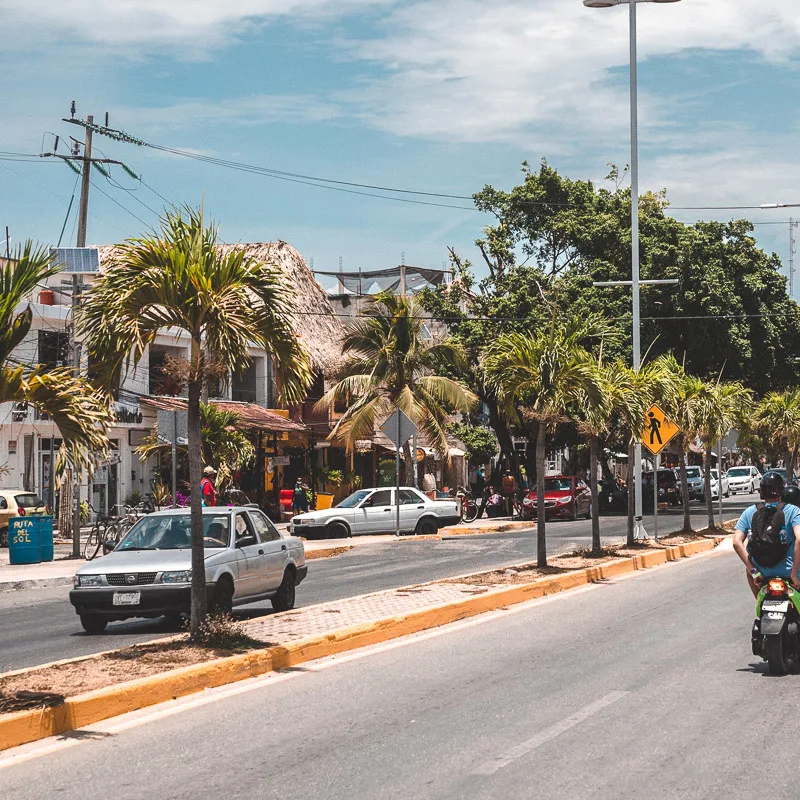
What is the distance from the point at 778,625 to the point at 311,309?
39.9 meters

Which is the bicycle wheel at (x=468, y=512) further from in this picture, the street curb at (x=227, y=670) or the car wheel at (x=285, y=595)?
the car wheel at (x=285, y=595)

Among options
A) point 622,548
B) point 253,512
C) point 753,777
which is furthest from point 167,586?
point 622,548

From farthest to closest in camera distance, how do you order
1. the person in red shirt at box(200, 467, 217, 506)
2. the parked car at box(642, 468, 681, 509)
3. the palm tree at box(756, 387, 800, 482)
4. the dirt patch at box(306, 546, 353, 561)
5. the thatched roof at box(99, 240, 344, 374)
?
1. the parked car at box(642, 468, 681, 509)
2. the thatched roof at box(99, 240, 344, 374)
3. the palm tree at box(756, 387, 800, 482)
4. the dirt patch at box(306, 546, 353, 561)
5. the person in red shirt at box(200, 467, 217, 506)

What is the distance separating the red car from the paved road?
5374 millimetres

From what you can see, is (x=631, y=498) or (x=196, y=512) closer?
(x=196, y=512)

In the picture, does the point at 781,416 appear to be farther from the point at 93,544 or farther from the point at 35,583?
the point at 35,583

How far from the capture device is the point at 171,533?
15.7m

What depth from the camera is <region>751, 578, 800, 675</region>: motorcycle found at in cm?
1024

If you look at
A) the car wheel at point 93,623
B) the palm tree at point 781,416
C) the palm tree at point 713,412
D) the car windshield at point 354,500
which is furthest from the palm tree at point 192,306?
the palm tree at point 781,416

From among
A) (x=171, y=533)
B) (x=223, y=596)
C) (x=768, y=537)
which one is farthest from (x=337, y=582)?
(x=768, y=537)

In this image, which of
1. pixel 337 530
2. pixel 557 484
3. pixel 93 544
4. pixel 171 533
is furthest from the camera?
pixel 557 484

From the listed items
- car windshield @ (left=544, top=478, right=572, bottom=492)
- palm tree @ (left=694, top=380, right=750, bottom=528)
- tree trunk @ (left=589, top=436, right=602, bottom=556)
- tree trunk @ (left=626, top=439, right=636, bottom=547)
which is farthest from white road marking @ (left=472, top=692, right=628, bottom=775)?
car windshield @ (left=544, top=478, right=572, bottom=492)

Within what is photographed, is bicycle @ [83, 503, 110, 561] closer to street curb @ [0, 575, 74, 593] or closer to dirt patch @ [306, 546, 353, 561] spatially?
street curb @ [0, 575, 74, 593]

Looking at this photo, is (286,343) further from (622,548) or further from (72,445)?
(622,548)
